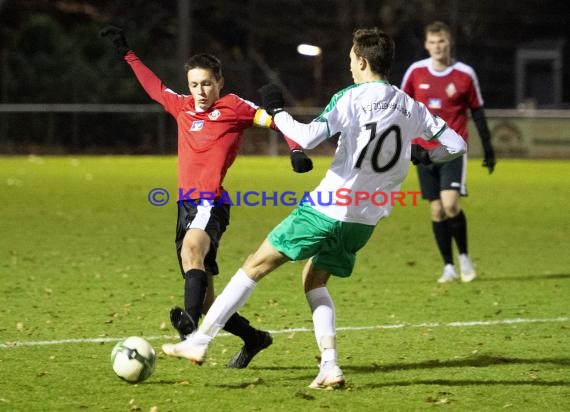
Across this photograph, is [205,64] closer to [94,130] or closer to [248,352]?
[248,352]

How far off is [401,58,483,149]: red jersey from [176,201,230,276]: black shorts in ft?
13.6

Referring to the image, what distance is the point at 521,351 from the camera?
714 cm

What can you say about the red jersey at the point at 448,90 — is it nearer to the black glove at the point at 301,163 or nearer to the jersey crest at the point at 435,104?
the jersey crest at the point at 435,104

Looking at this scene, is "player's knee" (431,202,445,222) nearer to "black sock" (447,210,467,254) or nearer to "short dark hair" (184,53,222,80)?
"black sock" (447,210,467,254)

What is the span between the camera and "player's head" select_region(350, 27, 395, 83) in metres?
5.83

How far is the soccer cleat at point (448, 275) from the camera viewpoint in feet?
33.8

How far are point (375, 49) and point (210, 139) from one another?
132 centimetres

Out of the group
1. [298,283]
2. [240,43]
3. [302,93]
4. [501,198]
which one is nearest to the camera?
[298,283]

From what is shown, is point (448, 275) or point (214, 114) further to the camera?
point (448, 275)

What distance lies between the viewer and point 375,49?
230 inches

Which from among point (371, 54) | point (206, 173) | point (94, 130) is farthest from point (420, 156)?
point (94, 130)

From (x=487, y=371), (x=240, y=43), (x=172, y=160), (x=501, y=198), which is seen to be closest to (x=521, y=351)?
(x=487, y=371)

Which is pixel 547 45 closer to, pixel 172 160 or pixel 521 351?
pixel 172 160

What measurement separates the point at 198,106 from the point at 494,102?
30.3 metres
